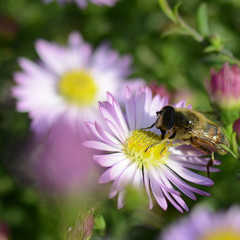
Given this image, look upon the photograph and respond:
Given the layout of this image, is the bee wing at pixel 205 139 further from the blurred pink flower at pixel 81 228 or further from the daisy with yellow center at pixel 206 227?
the blurred pink flower at pixel 81 228

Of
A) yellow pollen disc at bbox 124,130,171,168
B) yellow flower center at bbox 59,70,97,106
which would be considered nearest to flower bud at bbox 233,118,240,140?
yellow pollen disc at bbox 124,130,171,168

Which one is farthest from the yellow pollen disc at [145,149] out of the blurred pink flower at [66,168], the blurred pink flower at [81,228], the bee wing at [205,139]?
the blurred pink flower at [66,168]

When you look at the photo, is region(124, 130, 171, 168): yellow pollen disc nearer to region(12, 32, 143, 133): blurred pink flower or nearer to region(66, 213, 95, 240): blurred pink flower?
region(66, 213, 95, 240): blurred pink flower

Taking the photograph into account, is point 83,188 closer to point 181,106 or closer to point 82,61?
point 181,106

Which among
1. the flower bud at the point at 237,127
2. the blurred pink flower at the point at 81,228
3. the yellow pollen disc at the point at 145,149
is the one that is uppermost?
the blurred pink flower at the point at 81,228

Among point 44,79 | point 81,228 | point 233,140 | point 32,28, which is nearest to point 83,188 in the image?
point 81,228

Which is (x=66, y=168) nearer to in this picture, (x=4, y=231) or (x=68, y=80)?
(x=4, y=231)

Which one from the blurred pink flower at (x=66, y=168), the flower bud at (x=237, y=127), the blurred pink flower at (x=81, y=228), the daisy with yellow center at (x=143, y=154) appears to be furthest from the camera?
the flower bud at (x=237, y=127)
